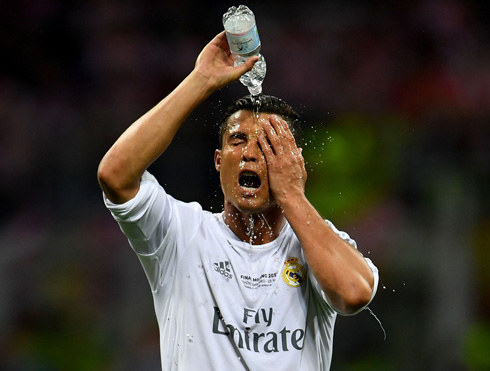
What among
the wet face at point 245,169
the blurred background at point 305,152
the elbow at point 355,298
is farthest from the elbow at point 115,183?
the blurred background at point 305,152

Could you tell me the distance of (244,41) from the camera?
325 cm

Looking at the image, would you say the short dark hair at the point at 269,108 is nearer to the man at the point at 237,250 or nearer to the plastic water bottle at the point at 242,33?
the man at the point at 237,250

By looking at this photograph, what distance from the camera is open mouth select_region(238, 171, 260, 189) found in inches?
134

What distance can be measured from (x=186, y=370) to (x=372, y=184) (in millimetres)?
3968

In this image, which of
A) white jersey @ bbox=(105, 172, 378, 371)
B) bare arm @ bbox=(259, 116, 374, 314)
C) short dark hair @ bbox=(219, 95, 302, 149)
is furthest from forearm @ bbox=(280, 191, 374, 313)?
short dark hair @ bbox=(219, 95, 302, 149)

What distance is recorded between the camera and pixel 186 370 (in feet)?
10.5

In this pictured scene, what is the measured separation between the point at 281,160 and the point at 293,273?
51 cm

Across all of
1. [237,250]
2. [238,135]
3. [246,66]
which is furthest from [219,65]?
[237,250]

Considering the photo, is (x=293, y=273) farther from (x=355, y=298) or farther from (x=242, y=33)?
(x=242, y=33)

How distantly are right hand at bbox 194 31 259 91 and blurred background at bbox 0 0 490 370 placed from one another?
3.40 metres

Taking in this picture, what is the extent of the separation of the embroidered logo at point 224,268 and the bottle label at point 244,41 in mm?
931

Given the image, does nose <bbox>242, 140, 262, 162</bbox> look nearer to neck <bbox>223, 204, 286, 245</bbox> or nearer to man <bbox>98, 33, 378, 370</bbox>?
man <bbox>98, 33, 378, 370</bbox>

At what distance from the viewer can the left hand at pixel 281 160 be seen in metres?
3.32

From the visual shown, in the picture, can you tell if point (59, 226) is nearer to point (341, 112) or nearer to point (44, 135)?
point (44, 135)
